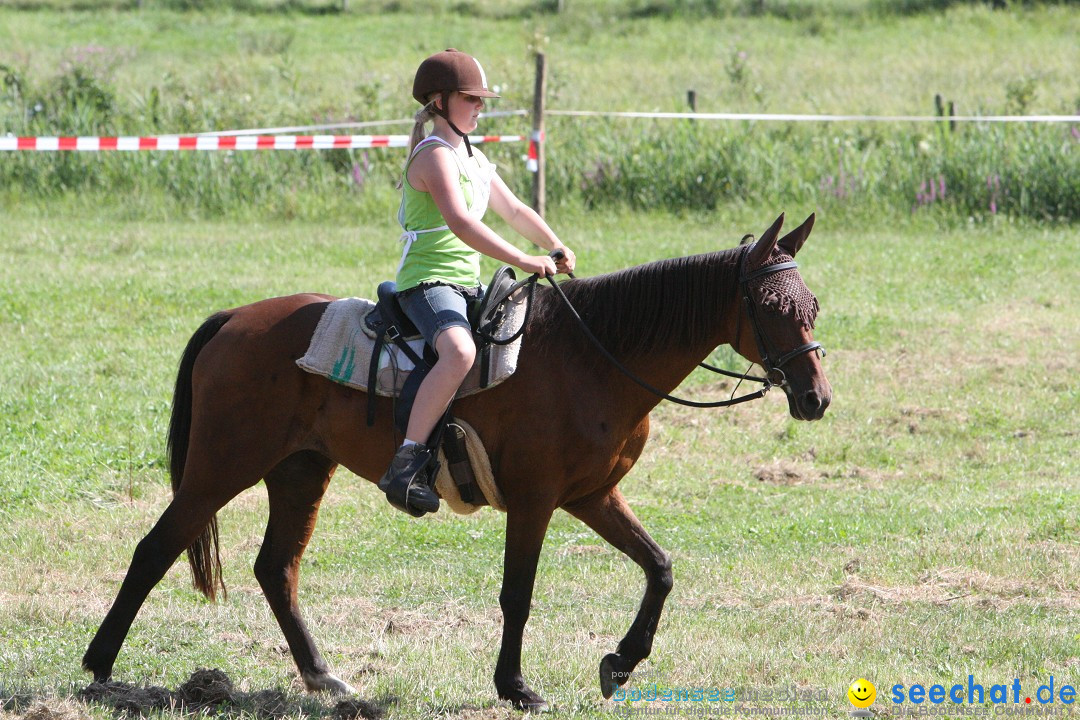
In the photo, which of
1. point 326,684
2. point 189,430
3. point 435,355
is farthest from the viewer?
point 189,430

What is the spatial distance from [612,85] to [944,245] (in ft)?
45.3

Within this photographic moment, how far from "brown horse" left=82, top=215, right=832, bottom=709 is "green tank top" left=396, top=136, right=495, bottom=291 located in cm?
42

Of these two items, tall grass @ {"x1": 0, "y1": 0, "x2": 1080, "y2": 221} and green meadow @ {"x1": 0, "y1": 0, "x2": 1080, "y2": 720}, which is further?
tall grass @ {"x1": 0, "y1": 0, "x2": 1080, "y2": 221}

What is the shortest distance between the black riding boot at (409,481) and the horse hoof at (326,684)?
94cm

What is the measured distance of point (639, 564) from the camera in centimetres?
508

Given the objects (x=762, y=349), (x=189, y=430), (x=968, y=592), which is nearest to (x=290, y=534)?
(x=189, y=430)

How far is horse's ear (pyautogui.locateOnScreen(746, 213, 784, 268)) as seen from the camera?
15.1 ft

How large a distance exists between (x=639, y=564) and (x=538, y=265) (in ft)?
4.48

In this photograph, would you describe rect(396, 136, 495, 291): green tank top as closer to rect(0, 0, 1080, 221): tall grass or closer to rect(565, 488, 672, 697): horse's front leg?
rect(565, 488, 672, 697): horse's front leg

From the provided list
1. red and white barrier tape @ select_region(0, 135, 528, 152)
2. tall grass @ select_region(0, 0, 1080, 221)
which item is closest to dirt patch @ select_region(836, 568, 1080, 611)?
red and white barrier tape @ select_region(0, 135, 528, 152)

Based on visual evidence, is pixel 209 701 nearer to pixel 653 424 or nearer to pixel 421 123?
pixel 421 123

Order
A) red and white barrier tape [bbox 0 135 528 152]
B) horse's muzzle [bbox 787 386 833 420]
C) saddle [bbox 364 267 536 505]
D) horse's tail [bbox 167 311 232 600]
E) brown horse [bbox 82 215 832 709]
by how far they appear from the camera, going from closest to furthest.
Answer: horse's muzzle [bbox 787 386 833 420] → brown horse [bbox 82 215 832 709] → saddle [bbox 364 267 536 505] → horse's tail [bbox 167 311 232 600] → red and white barrier tape [bbox 0 135 528 152]

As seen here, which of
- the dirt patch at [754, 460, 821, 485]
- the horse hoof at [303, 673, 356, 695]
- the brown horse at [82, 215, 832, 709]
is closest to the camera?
the brown horse at [82, 215, 832, 709]

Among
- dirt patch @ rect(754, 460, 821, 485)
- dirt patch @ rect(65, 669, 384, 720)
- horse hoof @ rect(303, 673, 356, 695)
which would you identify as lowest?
dirt patch @ rect(754, 460, 821, 485)
